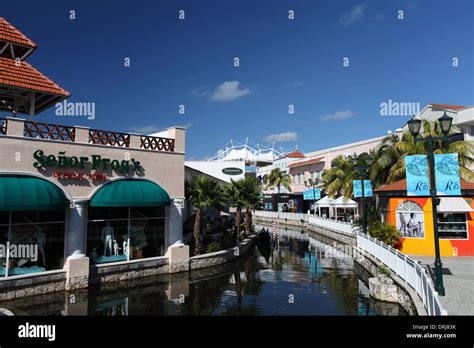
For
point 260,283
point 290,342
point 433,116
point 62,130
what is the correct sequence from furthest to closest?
point 433,116 < point 260,283 < point 62,130 < point 290,342

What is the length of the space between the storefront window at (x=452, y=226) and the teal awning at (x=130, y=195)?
15508 millimetres

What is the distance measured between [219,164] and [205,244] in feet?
117

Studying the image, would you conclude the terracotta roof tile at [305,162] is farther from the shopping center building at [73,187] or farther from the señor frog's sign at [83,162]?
the señor frog's sign at [83,162]

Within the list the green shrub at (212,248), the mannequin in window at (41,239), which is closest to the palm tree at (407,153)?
the green shrub at (212,248)

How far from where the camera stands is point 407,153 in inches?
1027

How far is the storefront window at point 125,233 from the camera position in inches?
640

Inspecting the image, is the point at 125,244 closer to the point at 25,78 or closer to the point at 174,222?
the point at 174,222

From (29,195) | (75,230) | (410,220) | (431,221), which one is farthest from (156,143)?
(431,221)

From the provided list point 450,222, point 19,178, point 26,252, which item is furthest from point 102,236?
point 450,222

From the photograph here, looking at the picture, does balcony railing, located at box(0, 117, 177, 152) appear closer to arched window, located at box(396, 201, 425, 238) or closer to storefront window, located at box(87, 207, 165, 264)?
storefront window, located at box(87, 207, 165, 264)

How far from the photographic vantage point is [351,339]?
6.45 meters

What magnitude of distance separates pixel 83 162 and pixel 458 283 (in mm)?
16265

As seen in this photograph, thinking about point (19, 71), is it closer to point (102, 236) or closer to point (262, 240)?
point (102, 236)

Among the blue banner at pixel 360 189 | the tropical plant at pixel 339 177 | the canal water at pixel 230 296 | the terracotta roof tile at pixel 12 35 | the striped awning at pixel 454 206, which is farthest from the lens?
the tropical plant at pixel 339 177
